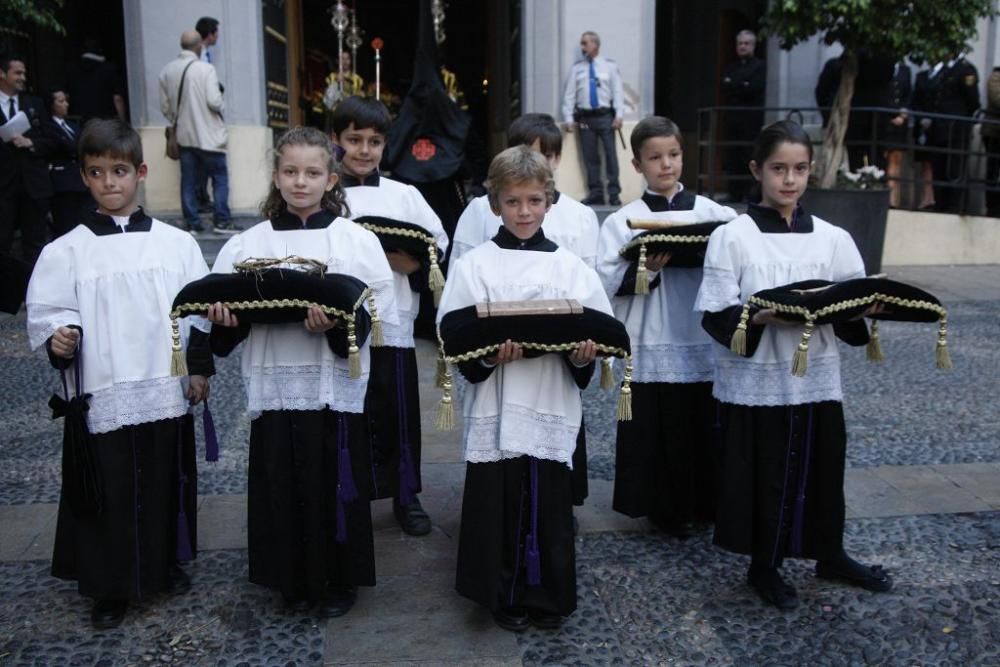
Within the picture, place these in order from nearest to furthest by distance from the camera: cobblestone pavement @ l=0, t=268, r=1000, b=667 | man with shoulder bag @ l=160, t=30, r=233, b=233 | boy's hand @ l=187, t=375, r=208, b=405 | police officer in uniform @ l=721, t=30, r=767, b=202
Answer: cobblestone pavement @ l=0, t=268, r=1000, b=667 → boy's hand @ l=187, t=375, r=208, b=405 → man with shoulder bag @ l=160, t=30, r=233, b=233 → police officer in uniform @ l=721, t=30, r=767, b=202

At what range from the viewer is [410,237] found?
3803 mm

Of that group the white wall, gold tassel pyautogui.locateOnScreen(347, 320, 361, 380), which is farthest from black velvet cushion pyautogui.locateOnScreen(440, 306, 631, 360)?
the white wall

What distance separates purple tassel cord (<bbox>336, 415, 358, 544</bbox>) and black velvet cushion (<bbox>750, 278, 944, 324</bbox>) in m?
1.46

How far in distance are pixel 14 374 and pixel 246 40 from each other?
521 cm

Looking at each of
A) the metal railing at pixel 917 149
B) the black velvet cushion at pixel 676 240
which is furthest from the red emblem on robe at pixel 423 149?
the metal railing at pixel 917 149

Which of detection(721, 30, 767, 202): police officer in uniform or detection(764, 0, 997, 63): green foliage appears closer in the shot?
detection(764, 0, 997, 63): green foliage

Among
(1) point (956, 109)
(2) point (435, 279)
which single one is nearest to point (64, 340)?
(2) point (435, 279)

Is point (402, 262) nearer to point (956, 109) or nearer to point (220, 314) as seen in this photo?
point (220, 314)

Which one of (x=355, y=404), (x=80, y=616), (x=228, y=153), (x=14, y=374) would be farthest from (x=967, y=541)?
(x=228, y=153)

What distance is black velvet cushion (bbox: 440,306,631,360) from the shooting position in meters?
2.98

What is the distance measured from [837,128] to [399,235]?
7668mm

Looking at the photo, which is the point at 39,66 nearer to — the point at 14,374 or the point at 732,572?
the point at 14,374

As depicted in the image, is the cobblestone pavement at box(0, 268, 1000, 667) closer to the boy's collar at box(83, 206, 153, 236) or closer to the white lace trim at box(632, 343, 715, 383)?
the white lace trim at box(632, 343, 715, 383)

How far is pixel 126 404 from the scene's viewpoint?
3.26m
